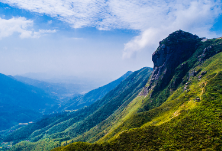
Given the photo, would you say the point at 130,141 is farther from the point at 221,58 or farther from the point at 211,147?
the point at 221,58

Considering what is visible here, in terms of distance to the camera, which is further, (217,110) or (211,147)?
(217,110)

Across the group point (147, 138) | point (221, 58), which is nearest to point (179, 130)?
point (147, 138)

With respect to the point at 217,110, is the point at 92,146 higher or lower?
lower

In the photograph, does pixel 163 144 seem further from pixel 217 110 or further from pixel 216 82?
pixel 216 82

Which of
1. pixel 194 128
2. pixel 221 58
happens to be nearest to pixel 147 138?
pixel 194 128

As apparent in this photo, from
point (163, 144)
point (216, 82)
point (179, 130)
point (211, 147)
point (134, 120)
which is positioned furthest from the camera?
point (134, 120)

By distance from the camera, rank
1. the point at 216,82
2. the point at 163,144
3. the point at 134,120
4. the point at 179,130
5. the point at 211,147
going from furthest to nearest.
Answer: the point at 134,120 < the point at 216,82 < the point at 179,130 < the point at 163,144 < the point at 211,147

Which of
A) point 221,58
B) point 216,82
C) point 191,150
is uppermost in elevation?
point 221,58

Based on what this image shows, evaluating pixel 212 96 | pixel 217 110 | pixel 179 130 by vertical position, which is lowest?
pixel 179 130

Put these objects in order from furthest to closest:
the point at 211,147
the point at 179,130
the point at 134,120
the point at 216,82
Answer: the point at 134,120, the point at 216,82, the point at 179,130, the point at 211,147
